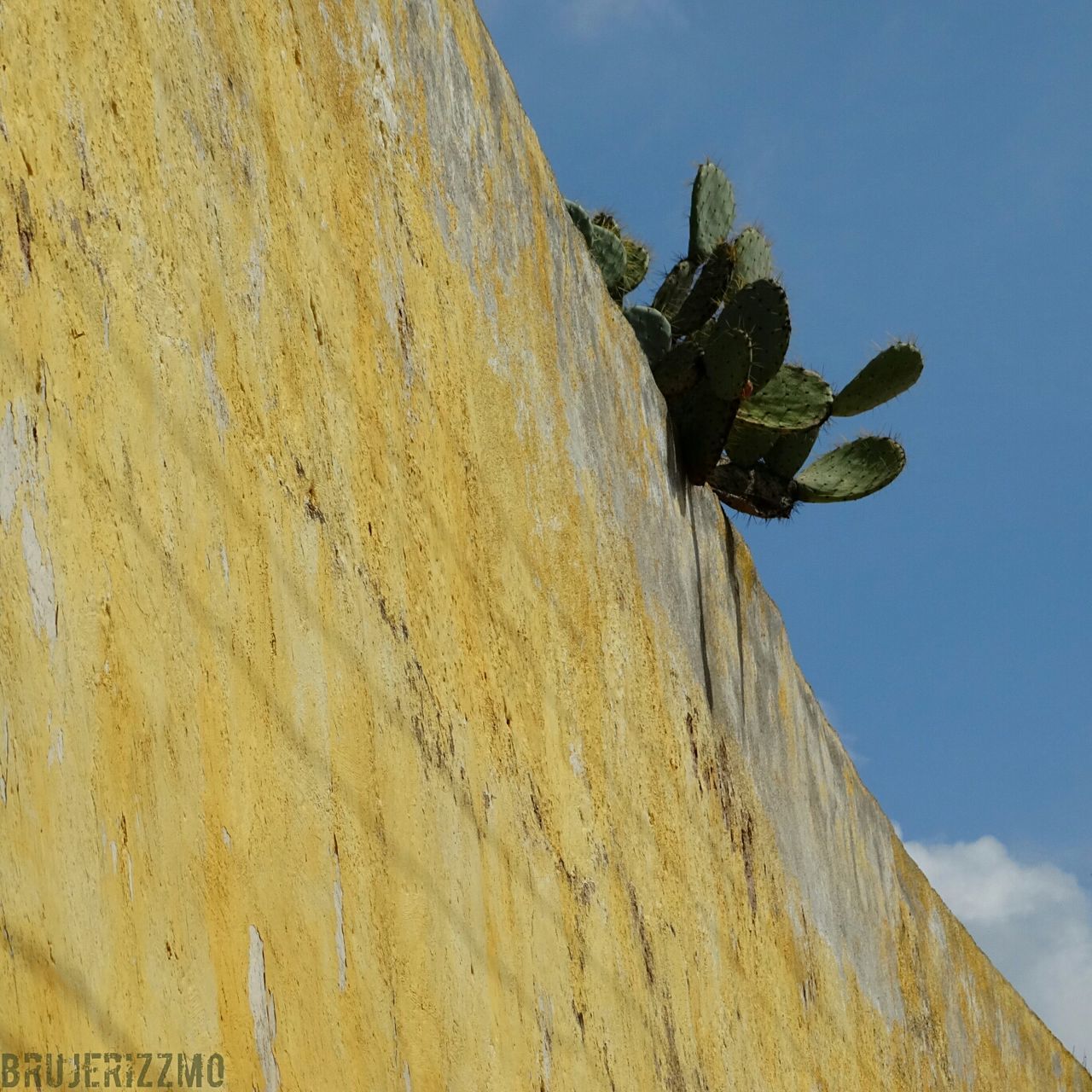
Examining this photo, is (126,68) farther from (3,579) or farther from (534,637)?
(534,637)

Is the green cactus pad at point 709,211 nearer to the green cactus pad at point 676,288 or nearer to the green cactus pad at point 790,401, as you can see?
the green cactus pad at point 676,288

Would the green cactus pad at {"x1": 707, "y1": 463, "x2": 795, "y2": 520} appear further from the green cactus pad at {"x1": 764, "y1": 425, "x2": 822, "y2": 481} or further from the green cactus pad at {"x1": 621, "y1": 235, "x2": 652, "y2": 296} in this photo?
the green cactus pad at {"x1": 621, "y1": 235, "x2": 652, "y2": 296}

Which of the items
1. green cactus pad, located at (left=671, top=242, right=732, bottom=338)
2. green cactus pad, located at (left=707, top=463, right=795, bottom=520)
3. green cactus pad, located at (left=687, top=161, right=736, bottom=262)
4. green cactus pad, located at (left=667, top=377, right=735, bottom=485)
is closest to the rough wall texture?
green cactus pad, located at (left=667, top=377, right=735, bottom=485)

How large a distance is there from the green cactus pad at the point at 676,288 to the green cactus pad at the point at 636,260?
0.47ft

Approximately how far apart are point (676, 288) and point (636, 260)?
348mm

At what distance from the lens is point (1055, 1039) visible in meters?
7.89

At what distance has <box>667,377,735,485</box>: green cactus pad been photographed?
4.21 metres

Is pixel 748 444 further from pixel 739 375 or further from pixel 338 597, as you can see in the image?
pixel 338 597

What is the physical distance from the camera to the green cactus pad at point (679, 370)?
4273 millimetres

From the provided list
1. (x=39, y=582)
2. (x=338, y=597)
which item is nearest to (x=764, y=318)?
(x=338, y=597)

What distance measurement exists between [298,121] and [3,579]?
113cm

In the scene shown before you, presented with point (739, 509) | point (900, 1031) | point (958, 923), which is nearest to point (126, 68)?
point (739, 509)

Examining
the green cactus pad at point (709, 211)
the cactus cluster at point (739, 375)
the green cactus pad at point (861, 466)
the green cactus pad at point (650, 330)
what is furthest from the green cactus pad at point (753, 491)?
the green cactus pad at point (709, 211)

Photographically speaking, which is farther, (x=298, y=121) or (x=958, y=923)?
(x=958, y=923)
